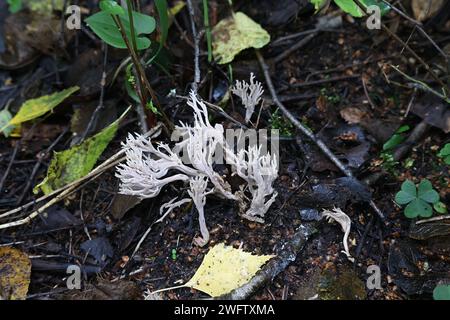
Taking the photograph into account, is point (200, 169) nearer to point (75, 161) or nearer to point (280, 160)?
point (280, 160)

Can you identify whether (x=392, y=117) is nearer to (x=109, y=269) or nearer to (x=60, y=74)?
(x=109, y=269)

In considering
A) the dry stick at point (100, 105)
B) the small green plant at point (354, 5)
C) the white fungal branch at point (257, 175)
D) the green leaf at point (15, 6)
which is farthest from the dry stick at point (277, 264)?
the green leaf at point (15, 6)

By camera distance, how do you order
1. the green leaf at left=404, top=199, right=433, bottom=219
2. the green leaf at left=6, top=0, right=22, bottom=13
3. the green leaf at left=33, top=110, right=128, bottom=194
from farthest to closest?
the green leaf at left=6, top=0, right=22, bottom=13 < the green leaf at left=33, top=110, right=128, bottom=194 < the green leaf at left=404, top=199, right=433, bottom=219

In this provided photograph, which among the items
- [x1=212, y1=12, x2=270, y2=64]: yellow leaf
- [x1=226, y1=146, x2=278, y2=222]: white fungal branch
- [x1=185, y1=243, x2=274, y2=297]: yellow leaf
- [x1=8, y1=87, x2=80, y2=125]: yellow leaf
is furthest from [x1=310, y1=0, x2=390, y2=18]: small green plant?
[x1=8, y1=87, x2=80, y2=125]: yellow leaf

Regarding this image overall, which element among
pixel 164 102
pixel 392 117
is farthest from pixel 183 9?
pixel 392 117

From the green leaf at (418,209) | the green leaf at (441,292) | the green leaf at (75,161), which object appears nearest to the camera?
the green leaf at (441,292)

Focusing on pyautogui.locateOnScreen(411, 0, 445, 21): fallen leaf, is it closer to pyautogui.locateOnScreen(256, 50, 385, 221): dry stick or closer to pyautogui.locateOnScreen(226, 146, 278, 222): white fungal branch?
pyautogui.locateOnScreen(256, 50, 385, 221): dry stick

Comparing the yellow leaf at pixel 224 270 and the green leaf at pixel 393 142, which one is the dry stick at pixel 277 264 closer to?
the yellow leaf at pixel 224 270
